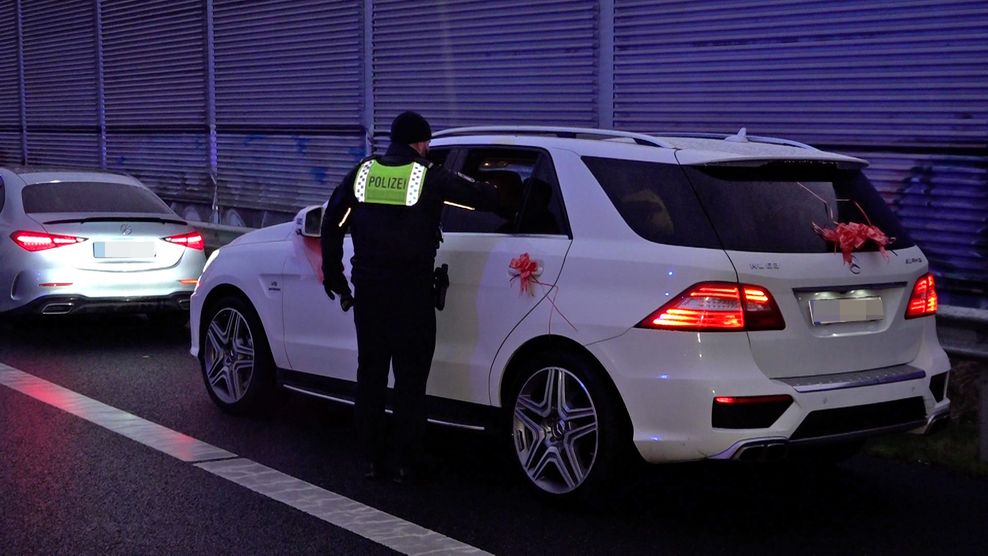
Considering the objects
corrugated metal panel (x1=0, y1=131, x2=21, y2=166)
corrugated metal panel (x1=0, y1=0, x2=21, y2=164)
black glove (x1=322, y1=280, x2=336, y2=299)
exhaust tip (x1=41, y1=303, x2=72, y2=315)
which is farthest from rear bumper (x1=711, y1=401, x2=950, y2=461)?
corrugated metal panel (x1=0, y1=131, x2=21, y2=166)

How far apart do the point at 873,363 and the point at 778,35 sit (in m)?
4.32

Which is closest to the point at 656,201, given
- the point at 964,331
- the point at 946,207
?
the point at 964,331

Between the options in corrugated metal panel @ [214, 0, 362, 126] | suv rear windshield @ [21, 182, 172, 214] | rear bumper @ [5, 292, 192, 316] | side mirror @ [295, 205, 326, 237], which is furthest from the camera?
corrugated metal panel @ [214, 0, 362, 126]

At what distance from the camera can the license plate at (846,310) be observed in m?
5.37

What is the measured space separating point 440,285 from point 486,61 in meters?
6.11

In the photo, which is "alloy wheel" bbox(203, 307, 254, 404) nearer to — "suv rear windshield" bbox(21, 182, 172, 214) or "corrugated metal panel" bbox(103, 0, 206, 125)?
"suv rear windshield" bbox(21, 182, 172, 214)

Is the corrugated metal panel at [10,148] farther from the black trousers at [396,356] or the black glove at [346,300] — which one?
the black trousers at [396,356]

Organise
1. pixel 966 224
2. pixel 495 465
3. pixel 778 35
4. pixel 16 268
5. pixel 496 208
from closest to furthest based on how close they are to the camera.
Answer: pixel 496 208, pixel 495 465, pixel 966 224, pixel 778 35, pixel 16 268

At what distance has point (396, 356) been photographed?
243 inches

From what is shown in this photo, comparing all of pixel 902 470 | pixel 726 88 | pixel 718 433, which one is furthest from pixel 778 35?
pixel 718 433

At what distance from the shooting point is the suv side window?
595 cm

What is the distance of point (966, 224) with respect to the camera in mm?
8133

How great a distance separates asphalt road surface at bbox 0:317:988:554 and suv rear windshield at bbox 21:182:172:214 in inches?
129

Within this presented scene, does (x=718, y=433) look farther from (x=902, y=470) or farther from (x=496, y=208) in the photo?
(x=902, y=470)
